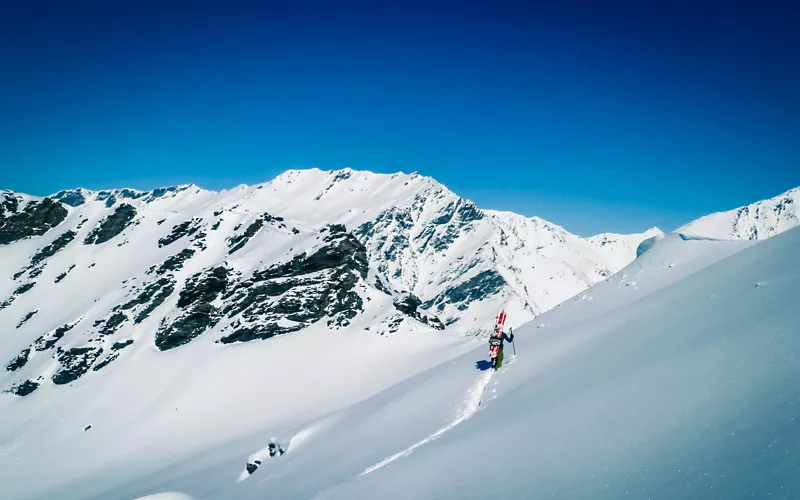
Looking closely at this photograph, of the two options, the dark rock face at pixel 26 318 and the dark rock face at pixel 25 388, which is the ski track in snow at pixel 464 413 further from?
the dark rock face at pixel 26 318

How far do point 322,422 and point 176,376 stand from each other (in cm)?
3359

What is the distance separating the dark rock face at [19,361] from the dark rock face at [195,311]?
20.2 m

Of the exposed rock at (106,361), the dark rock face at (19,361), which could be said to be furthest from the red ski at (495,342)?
the dark rock face at (19,361)

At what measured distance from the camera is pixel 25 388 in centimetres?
5341

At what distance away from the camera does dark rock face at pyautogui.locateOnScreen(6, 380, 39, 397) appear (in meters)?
→ 53.3

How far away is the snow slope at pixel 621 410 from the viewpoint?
525 centimetres

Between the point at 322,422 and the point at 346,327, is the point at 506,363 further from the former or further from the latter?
the point at 346,327

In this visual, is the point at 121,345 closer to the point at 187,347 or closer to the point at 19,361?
the point at 187,347

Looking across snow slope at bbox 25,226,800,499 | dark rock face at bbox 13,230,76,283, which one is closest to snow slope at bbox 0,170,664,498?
dark rock face at bbox 13,230,76,283

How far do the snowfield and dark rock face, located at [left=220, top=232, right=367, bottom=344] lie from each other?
0.29m

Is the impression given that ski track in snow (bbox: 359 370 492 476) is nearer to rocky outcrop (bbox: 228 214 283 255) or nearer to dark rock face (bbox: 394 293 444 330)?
dark rock face (bbox: 394 293 444 330)

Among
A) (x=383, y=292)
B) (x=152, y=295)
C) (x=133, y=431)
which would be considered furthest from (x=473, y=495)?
(x=152, y=295)

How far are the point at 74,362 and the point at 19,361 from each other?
11742 millimetres

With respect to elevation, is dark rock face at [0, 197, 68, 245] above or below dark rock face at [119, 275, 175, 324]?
above
